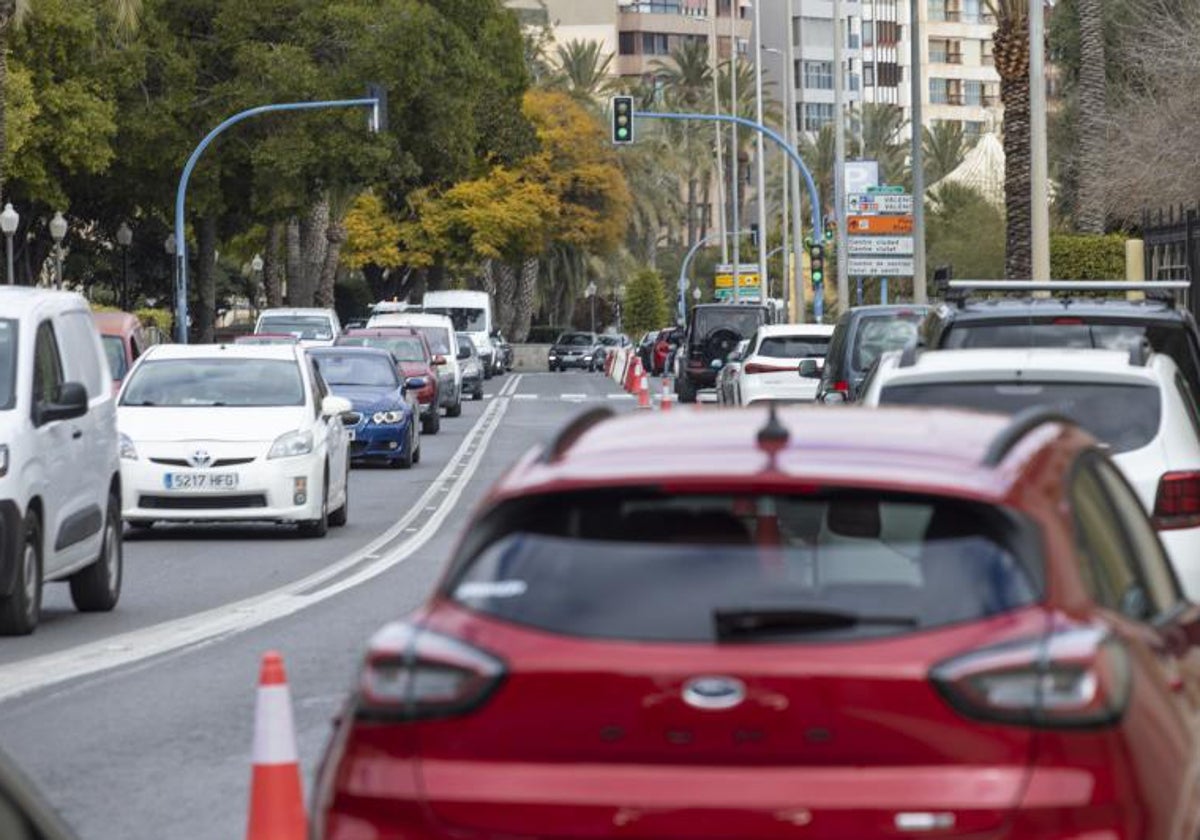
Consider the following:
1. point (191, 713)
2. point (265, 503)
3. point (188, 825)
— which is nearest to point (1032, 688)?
point (188, 825)

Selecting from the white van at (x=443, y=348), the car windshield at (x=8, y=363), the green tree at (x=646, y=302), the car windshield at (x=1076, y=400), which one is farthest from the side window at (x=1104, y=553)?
the green tree at (x=646, y=302)

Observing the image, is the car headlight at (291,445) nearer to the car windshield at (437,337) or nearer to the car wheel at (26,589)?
the car wheel at (26,589)

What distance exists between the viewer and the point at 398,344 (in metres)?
48.5

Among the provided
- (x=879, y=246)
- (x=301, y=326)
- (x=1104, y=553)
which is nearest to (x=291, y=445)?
(x=1104, y=553)

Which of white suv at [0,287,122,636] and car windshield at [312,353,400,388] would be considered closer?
white suv at [0,287,122,636]

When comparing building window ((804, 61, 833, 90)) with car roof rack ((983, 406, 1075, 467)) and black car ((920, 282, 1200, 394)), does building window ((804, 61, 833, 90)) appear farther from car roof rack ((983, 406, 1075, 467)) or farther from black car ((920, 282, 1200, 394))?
car roof rack ((983, 406, 1075, 467))

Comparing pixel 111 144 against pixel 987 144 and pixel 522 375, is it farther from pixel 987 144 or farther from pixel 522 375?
pixel 987 144

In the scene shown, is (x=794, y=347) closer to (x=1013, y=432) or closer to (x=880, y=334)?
(x=880, y=334)

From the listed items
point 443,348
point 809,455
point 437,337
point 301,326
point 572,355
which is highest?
point 809,455

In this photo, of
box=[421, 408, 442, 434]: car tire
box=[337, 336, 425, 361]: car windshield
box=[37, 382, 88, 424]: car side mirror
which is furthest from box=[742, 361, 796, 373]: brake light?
box=[37, 382, 88, 424]: car side mirror

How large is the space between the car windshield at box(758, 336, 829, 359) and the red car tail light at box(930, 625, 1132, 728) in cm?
3184

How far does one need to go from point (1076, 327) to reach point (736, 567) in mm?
9525

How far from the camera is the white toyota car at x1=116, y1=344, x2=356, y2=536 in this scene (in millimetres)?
23359

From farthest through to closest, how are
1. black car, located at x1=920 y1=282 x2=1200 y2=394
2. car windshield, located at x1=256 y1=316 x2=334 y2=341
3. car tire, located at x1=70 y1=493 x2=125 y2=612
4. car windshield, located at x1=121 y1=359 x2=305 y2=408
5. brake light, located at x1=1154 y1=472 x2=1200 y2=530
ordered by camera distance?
1. car windshield, located at x1=256 y1=316 x2=334 y2=341
2. car windshield, located at x1=121 y1=359 x2=305 y2=408
3. car tire, located at x1=70 y1=493 x2=125 y2=612
4. black car, located at x1=920 y1=282 x2=1200 y2=394
5. brake light, located at x1=1154 y1=472 x2=1200 y2=530
